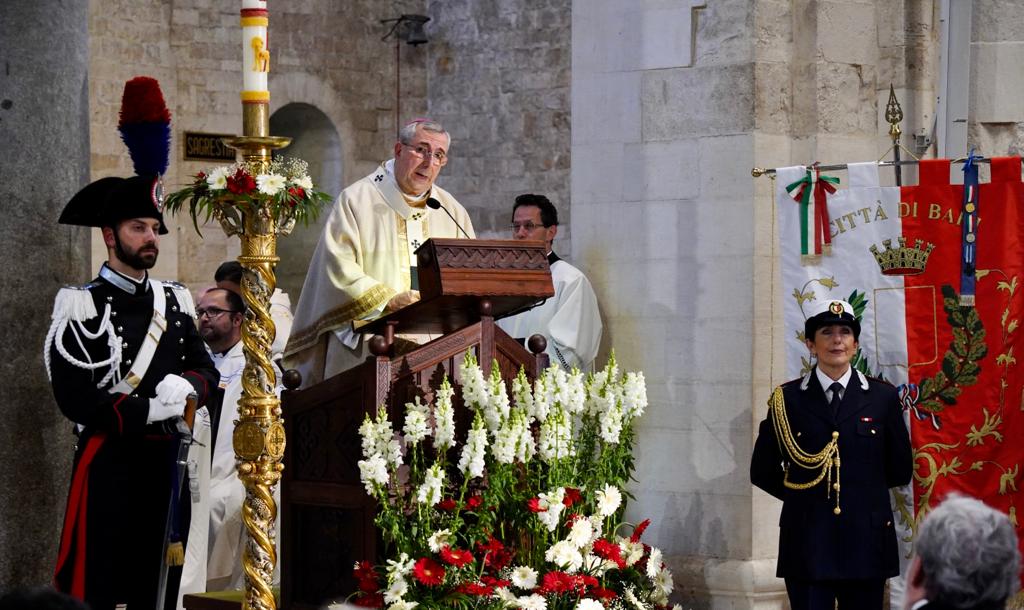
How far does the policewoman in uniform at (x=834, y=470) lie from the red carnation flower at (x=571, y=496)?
72 cm

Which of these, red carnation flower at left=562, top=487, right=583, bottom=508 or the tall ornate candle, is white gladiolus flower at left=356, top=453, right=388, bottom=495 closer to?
red carnation flower at left=562, top=487, right=583, bottom=508

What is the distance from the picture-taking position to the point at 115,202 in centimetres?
533

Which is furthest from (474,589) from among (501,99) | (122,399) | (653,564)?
(501,99)

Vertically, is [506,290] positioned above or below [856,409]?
above

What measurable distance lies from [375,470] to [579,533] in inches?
25.7

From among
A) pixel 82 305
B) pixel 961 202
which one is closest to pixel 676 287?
pixel 961 202

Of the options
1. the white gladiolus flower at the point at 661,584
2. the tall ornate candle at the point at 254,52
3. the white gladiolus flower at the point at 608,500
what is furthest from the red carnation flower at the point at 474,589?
the tall ornate candle at the point at 254,52

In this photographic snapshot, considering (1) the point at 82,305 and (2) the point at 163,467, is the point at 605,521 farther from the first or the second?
(1) the point at 82,305

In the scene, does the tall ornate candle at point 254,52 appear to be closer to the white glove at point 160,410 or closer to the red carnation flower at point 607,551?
the white glove at point 160,410

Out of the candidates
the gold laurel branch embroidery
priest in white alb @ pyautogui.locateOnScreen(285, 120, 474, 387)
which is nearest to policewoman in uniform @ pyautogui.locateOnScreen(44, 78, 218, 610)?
priest in white alb @ pyautogui.locateOnScreen(285, 120, 474, 387)

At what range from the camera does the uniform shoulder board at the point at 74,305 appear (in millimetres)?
5277

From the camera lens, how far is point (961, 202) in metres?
5.63

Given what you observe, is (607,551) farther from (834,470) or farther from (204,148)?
(204,148)

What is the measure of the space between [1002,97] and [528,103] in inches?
336
